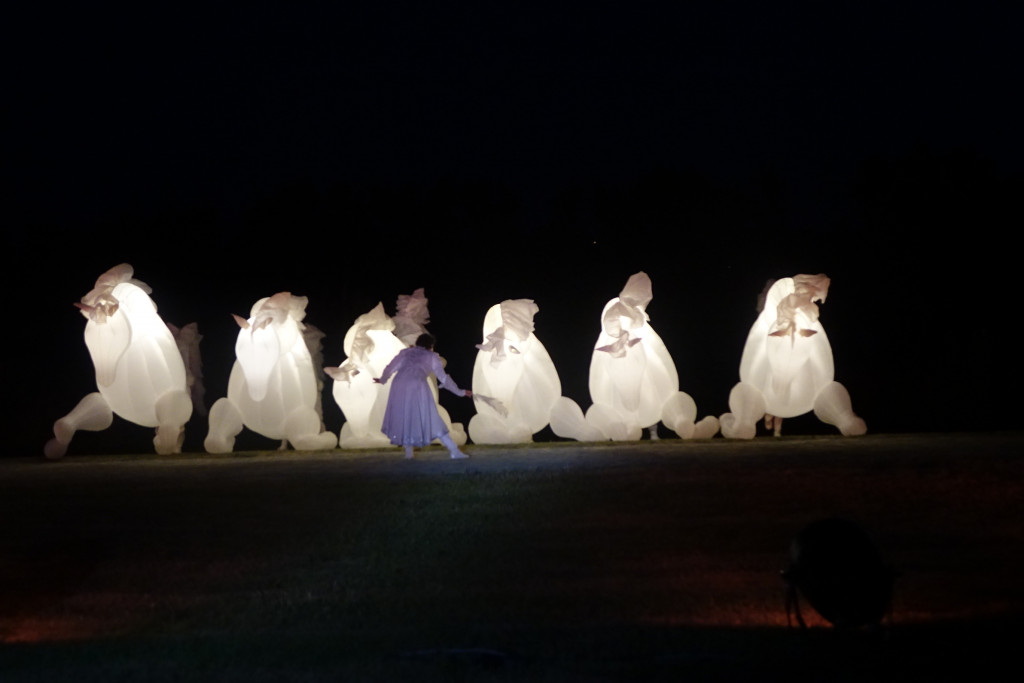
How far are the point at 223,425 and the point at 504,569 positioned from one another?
8267mm

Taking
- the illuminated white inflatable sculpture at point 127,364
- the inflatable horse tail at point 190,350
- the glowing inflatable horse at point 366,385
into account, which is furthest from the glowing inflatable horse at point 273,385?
the inflatable horse tail at point 190,350

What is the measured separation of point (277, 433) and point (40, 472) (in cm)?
300

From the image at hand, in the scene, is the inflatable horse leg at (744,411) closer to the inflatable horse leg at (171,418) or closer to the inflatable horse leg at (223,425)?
the inflatable horse leg at (223,425)

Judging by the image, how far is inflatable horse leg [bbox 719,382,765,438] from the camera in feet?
52.3

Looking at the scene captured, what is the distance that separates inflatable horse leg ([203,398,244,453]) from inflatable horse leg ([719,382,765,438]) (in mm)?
5930

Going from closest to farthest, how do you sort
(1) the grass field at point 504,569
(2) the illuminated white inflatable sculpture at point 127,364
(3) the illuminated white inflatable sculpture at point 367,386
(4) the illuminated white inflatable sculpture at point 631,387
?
(1) the grass field at point 504,569
(2) the illuminated white inflatable sculpture at point 127,364
(4) the illuminated white inflatable sculpture at point 631,387
(3) the illuminated white inflatable sculpture at point 367,386

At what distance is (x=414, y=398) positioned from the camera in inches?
582

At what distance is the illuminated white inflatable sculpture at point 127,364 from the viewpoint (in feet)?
50.9

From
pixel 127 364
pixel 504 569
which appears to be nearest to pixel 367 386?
pixel 127 364

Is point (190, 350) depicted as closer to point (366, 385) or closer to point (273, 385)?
point (273, 385)

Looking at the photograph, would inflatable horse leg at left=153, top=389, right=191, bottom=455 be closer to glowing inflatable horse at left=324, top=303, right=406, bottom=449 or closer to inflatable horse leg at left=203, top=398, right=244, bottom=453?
inflatable horse leg at left=203, top=398, right=244, bottom=453

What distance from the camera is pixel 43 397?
2269cm

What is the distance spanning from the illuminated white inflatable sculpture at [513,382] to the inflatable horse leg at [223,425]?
2.89m

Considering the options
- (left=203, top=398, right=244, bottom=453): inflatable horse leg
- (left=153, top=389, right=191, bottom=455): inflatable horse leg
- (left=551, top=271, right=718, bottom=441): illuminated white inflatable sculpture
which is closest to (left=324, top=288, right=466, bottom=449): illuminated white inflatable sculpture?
(left=203, top=398, right=244, bottom=453): inflatable horse leg
